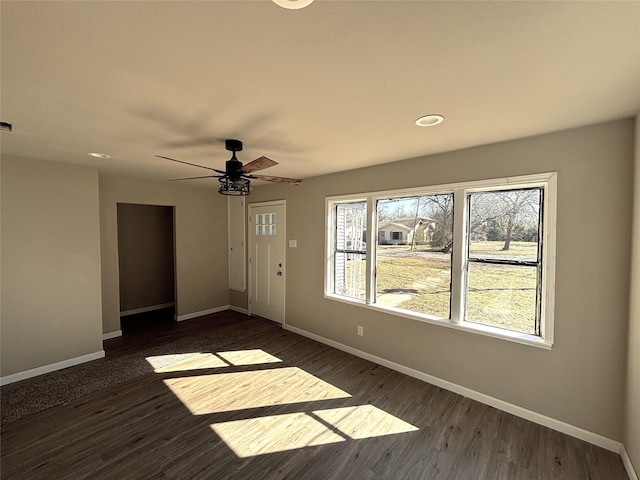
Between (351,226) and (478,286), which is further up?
(351,226)

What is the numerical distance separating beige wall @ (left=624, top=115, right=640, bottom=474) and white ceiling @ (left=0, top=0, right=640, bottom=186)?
0.67 metres

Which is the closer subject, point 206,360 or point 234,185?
point 234,185

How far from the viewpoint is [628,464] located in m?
1.87

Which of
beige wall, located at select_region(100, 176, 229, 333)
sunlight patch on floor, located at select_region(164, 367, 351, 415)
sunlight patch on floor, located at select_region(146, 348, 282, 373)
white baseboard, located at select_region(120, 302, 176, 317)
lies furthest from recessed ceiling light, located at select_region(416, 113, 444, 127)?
white baseboard, located at select_region(120, 302, 176, 317)

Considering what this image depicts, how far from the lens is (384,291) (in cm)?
349

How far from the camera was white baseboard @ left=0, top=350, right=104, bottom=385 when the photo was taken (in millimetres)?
2969

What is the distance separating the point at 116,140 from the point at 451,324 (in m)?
3.70

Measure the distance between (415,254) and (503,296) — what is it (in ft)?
3.12

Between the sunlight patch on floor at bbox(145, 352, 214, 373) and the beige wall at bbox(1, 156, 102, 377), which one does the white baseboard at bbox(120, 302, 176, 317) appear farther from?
the sunlight patch on floor at bbox(145, 352, 214, 373)

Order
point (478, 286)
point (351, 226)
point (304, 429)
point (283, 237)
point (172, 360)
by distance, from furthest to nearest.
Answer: point (283, 237) < point (351, 226) < point (172, 360) < point (478, 286) < point (304, 429)

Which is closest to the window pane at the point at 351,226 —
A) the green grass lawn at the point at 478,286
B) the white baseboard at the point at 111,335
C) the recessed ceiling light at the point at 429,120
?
the green grass lawn at the point at 478,286

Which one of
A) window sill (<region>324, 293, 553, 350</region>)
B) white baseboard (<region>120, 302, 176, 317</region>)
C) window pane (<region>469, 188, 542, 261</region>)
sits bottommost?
white baseboard (<region>120, 302, 176, 317</region>)

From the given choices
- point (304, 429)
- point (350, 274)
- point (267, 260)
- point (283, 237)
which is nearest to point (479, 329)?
point (350, 274)

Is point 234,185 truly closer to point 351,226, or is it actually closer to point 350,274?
point 351,226
